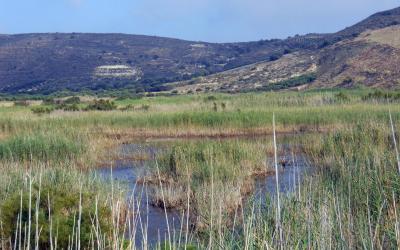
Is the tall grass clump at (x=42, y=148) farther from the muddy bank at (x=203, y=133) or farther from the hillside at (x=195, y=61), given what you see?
the hillside at (x=195, y=61)

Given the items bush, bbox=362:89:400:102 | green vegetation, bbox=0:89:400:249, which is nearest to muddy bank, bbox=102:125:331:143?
green vegetation, bbox=0:89:400:249

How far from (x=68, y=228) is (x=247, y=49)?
111m

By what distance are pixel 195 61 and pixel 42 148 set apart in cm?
9025

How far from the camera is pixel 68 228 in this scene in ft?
26.7

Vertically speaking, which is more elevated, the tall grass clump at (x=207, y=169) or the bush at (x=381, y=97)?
the tall grass clump at (x=207, y=169)

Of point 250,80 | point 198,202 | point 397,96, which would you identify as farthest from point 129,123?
point 250,80

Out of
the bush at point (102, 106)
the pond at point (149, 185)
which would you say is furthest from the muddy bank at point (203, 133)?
the bush at point (102, 106)

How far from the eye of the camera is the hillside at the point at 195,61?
56.2m

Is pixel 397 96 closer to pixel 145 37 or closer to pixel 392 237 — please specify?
pixel 392 237

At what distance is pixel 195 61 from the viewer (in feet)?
349

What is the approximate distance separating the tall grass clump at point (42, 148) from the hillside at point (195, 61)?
3434 centimetres

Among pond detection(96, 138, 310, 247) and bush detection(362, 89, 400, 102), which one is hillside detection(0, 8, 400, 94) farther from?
pond detection(96, 138, 310, 247)

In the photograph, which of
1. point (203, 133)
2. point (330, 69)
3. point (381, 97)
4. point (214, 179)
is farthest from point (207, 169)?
point (330, 69)

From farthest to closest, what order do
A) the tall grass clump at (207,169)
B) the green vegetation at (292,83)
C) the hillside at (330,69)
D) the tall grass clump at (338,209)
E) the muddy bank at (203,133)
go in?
the green vegetation at (292,83)
the hillside at (330,69)
the muddy bank at (203,133)
the tall grass clump at (207,169)
the tall grass clump at (338,209)
